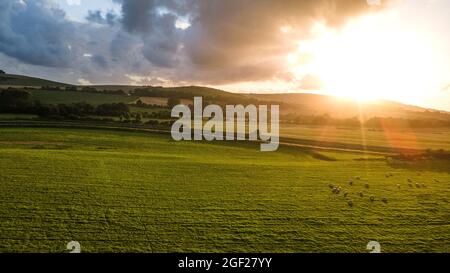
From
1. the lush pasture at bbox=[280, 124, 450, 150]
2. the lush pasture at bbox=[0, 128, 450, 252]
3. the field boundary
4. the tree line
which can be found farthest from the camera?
the tree line

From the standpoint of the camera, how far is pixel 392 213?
2645cm

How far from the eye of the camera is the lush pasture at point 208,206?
2062 cm

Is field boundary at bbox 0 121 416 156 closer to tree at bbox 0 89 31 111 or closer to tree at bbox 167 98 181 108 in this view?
tree at bbox 0 89 31 111

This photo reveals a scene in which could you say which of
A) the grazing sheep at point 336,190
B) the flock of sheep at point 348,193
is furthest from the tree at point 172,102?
the grazing sheep at point 336,190

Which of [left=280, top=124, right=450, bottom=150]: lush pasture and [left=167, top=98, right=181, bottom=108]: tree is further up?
[left=167, top=98, right=181, bottom=108]: tree

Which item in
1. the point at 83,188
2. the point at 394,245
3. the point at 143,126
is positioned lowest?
the point at 394,245

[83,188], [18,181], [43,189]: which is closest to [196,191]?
[83,188]

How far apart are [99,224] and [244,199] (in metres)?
11.0

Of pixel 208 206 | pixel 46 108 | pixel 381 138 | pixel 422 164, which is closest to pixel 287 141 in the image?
pixel 422 164

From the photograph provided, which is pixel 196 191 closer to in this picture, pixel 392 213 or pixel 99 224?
pixel 99 224

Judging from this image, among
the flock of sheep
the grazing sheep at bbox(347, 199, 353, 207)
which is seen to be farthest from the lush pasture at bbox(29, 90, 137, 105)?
the grazing sheep at bbox(347, 199, 353, 207)

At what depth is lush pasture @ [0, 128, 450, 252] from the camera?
2062 cm

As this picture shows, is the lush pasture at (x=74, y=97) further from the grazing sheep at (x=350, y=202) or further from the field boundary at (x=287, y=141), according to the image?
the grazing sheep at (x=350, y=202)

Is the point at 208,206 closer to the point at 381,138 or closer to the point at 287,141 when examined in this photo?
the point at 287,141
